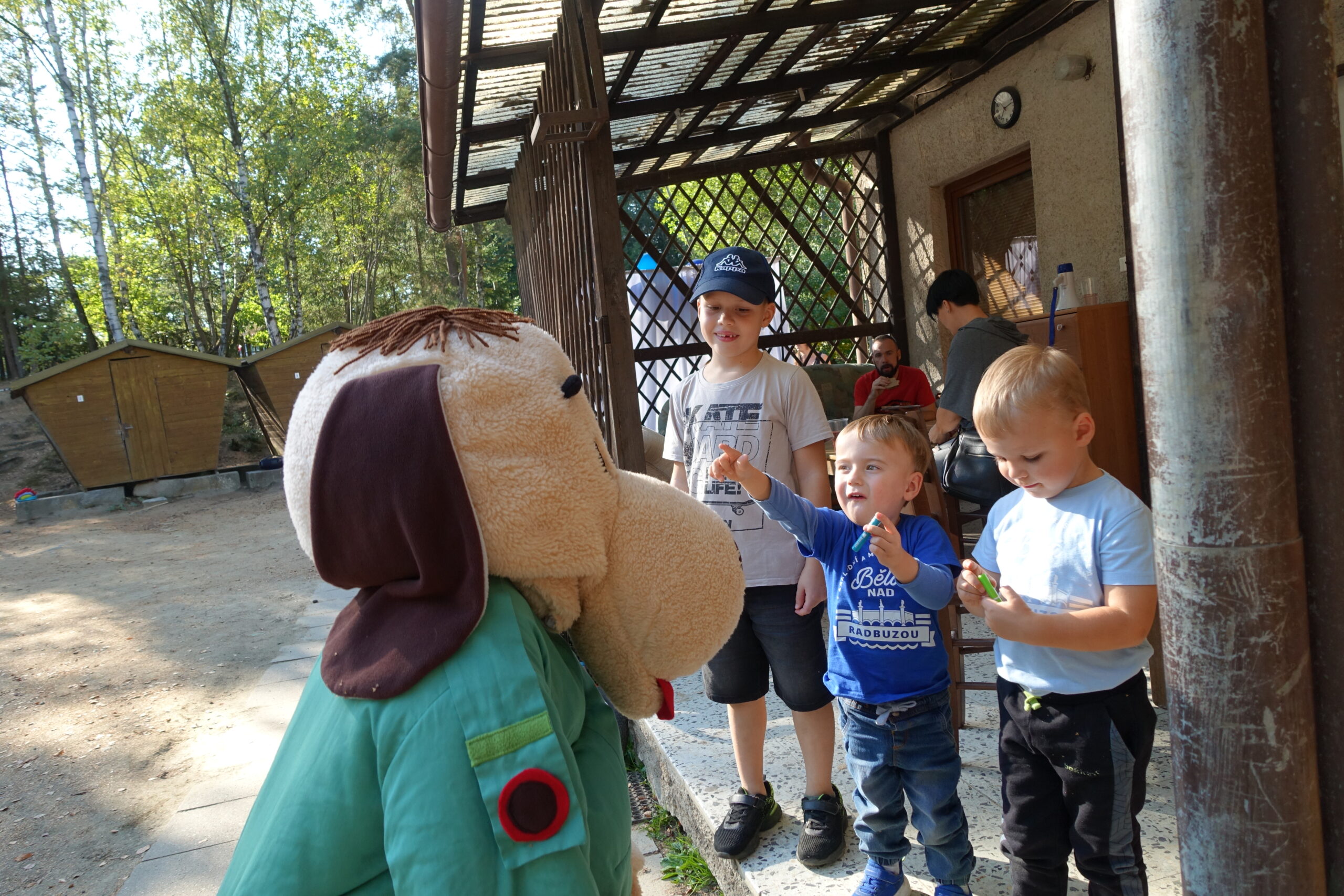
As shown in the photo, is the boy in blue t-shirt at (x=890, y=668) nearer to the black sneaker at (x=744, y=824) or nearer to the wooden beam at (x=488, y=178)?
the black sneaker at (x=744, y=824)

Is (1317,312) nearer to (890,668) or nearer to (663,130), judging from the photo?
(890,668)

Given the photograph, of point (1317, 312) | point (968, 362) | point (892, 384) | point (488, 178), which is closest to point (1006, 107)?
point (892, 384)

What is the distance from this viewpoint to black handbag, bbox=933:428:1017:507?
8.18ft

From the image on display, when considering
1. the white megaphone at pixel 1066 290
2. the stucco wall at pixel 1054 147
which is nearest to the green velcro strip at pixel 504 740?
the white megaphone at pixel 1066 290

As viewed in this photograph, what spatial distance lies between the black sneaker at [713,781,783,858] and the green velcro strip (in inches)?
59.3

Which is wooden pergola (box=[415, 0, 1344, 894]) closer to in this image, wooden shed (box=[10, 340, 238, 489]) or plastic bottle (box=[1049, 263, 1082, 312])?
plastic bottle (box=[1049, 263, 1082, 312])

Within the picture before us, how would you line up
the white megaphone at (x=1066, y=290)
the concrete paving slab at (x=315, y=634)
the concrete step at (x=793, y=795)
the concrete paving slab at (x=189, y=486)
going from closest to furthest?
the concrete step at (x=793, y=795) < the white megaphone at (x=1066, y=290) < the concrete paving slab at (x=315, y=634) < the concrete paving slab at (x=189, y=486)

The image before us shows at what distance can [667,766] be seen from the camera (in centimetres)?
291

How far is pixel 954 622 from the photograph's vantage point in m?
2.63

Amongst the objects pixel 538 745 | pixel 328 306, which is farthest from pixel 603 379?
pixel 328 306

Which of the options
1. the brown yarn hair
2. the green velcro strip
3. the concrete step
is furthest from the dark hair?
the green velcro strip

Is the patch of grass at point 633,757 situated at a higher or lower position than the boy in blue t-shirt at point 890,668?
lower

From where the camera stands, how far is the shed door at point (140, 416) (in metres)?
13.1

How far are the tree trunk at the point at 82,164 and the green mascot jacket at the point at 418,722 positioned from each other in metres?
17.7
